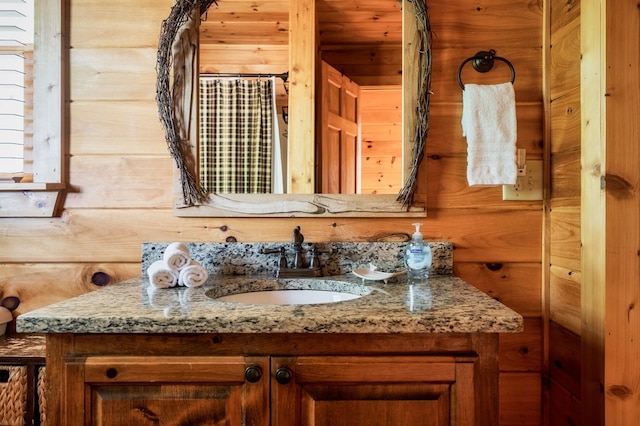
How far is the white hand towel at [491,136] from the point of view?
1.34 m

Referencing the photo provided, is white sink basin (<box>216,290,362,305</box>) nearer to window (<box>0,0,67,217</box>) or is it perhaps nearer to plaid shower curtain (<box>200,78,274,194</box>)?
plaid shower curtain (<box>200,78,274,194</box>)

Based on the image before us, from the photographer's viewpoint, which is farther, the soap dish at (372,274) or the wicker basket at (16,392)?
the soap dish at (372,274)

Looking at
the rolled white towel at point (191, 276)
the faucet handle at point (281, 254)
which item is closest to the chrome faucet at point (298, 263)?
the faucet handle at point (281, 254)

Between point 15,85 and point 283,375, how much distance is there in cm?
135

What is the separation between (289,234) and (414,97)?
0.60 m

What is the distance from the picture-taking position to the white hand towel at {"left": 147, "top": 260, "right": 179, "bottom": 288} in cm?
116

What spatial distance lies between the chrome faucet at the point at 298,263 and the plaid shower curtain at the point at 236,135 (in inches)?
7.6

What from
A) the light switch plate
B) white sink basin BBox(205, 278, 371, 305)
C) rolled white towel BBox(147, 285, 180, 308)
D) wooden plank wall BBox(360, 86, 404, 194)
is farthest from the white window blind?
the light switch plate

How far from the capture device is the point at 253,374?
87 centimetres

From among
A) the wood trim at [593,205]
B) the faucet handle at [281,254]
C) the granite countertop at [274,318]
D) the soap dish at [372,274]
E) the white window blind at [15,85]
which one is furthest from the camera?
the white window blind at [15,85]

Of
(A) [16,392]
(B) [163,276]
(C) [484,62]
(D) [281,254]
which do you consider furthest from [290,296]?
(C) [484,62]

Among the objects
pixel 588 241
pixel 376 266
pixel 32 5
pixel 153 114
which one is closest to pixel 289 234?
pixel 376 266

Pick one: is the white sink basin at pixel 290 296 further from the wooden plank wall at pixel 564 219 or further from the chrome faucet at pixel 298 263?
the wooden plank wall at pixel 564 219

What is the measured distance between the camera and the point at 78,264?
1.44 m
